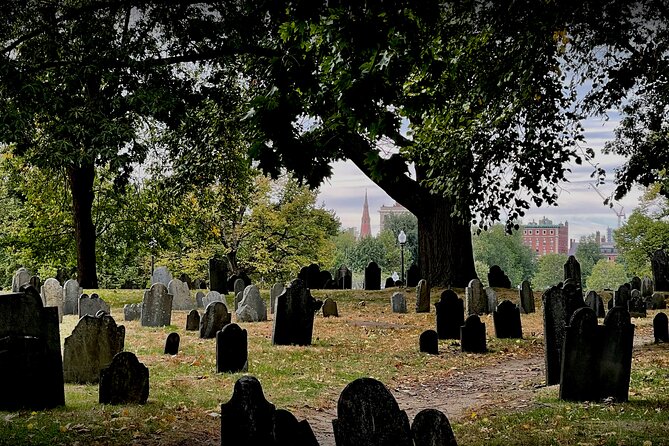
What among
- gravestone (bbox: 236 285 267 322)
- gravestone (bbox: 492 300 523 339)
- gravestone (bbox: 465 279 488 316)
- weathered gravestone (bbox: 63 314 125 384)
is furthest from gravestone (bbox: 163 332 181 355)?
gravestone (bbox: 465 279 488 316)

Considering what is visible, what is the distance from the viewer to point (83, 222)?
1081 inches

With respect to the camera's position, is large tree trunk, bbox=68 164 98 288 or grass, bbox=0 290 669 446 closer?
grass, bbox=0 290 669 446

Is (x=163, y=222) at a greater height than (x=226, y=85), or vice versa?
(x=226, y=85)

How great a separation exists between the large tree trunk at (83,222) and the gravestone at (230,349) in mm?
18316

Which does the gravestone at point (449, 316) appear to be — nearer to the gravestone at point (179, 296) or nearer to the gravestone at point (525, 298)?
the gravestone at point (525, 298)

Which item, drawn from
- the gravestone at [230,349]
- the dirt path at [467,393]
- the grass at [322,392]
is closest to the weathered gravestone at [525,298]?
the grass at [322,392]

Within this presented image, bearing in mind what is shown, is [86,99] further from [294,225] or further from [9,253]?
[294,225]

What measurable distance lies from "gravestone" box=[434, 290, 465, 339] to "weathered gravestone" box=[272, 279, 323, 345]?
2.86 meters

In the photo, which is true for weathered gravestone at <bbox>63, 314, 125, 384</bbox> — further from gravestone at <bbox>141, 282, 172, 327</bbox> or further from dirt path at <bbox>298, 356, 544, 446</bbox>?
gravestone at <bbox>141, 282, 172, 327</bbox>

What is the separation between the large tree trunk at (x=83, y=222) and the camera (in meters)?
27.2

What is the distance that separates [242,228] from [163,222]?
30.3 feet

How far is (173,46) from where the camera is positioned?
19016mm

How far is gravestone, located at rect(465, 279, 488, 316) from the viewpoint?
64.1ft

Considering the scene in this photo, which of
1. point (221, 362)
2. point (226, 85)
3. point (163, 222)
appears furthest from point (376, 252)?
point (221, 362)
